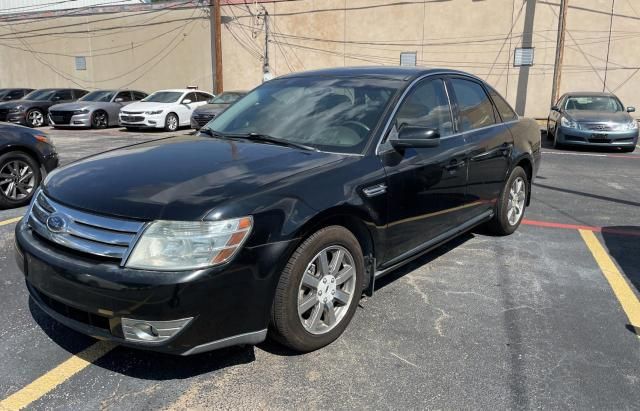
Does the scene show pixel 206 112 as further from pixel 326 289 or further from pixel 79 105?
pixel 326 289

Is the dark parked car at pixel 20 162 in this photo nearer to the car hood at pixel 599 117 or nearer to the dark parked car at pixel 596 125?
the dark parked car at pixel 596 125

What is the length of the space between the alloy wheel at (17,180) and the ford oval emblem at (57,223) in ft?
13.9

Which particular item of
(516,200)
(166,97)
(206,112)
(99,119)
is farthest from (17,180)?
(99,119)

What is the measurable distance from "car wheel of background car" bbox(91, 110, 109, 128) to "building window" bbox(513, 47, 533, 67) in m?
15.7

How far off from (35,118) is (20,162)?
1495cm

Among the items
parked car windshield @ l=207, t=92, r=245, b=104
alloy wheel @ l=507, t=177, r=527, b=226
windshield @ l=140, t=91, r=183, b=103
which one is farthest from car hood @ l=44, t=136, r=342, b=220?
windshield @ l=140, t=91, r=183, b=103

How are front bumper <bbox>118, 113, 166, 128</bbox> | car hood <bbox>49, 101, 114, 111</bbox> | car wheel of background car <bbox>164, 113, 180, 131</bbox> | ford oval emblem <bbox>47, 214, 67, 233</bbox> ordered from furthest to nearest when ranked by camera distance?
car hood <bbox>49, 101, 114, 111</bbox>
car wheel of background car <bbox>164, 113, 180, 131</bbox>
front bumper <bbox>118, 113, 166, 128</bbox>
ford oval emblem <bbox>47, 214, 67, 233</bbox>

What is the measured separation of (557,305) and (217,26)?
21.9 meters

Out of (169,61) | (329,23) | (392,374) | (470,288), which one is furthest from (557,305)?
(169,61)

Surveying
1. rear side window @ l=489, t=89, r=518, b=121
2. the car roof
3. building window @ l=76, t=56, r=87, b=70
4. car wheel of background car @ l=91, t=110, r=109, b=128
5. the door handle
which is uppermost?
building window @ l=76, t=56, r=87, b=70

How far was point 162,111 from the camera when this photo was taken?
1706cm

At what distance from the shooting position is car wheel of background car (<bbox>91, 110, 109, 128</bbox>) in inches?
718

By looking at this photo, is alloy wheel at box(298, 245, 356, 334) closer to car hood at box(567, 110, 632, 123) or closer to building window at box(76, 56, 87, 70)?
car hood at box(567, 110, 632, 123)

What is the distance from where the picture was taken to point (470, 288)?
4141 mm
